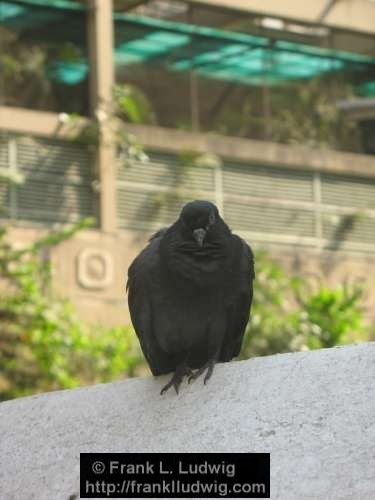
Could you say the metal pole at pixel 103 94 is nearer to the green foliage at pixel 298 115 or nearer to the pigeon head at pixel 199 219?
the green foliage at pixel 298 115

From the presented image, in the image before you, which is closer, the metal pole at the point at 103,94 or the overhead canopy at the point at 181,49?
the metal pole at the point at 103,94

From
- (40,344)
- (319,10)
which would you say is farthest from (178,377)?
(319,10)

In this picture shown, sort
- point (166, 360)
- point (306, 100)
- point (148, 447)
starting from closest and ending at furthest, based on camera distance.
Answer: point (148, 447) < point (166, 360) < point (306, 100)

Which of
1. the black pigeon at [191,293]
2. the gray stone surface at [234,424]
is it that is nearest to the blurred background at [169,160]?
the black pigeon at [191,293]

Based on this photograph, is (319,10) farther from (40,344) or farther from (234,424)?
(234,424)

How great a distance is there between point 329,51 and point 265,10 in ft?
5.95

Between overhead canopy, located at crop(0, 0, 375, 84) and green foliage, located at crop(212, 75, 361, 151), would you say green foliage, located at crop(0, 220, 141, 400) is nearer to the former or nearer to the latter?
overhead canopy, located at crop(0, 0, 375, 84)

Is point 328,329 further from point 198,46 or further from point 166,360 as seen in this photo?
point 166,360

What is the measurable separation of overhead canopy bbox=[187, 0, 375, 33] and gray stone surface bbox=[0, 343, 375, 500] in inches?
554

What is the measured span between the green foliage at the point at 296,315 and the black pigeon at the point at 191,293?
1036cm

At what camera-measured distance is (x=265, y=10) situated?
802 inches

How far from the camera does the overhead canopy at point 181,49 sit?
61.8ft

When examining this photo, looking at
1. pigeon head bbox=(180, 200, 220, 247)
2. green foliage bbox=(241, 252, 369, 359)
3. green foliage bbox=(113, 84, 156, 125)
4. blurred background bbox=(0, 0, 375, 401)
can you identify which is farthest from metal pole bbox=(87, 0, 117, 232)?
pigeon head bbox=(180, 200, 220, 247)

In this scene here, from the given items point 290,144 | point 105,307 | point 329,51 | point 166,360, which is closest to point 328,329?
point 105,307
